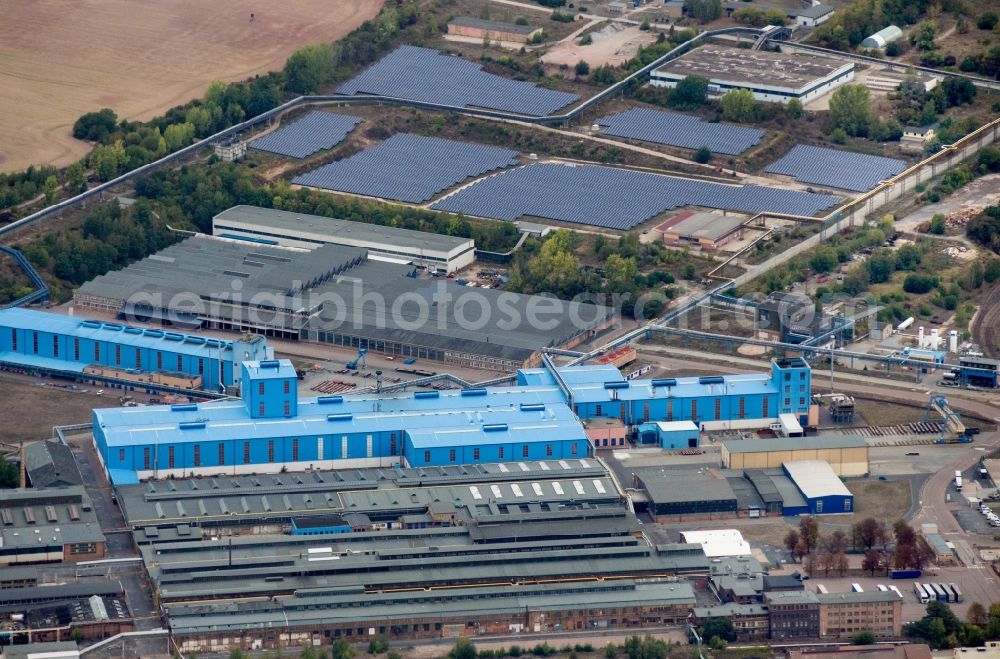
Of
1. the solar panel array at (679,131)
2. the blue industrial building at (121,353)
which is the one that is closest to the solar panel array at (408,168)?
the solar panel array at (679,131)

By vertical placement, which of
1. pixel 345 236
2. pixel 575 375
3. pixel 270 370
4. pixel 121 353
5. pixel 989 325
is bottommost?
pixel 345 236

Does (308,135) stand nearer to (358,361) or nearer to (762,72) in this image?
(762,72)

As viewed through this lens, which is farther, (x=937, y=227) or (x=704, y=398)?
(x=937, y=227)

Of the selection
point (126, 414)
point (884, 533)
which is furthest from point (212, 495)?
point (884, 533)

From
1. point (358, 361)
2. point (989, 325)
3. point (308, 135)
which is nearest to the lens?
point (358, 361)

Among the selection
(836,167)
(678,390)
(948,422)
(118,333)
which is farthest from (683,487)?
(836,167)

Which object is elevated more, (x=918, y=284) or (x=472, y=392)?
(x=472, y=392)

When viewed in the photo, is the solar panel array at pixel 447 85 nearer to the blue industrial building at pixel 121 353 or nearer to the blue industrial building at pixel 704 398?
the blue industrial building at pixel 121 353

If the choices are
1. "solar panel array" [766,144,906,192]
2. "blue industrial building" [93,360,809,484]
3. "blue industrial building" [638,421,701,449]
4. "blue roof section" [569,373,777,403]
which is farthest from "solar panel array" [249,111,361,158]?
"blue industrial building" [638,421,701,449]
